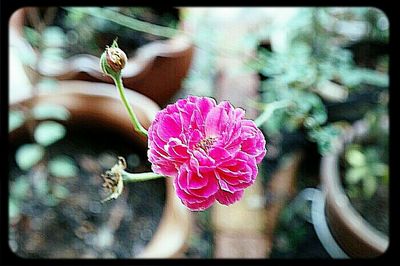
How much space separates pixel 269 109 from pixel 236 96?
0.03m

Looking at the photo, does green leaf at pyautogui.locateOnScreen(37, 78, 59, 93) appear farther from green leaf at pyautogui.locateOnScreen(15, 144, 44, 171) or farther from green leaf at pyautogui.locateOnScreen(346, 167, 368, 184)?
green leaf at pyautogui.locateOnScreen(346, 167, 368, 184)

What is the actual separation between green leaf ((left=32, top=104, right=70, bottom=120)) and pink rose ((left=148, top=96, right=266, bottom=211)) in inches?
10.7

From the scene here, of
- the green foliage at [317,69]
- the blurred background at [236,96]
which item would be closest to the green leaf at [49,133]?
the blurred background at [236,96]

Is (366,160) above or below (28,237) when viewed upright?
above

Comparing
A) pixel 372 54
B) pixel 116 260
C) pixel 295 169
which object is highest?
pixel 372 54

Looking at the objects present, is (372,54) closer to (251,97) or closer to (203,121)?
(251,97)

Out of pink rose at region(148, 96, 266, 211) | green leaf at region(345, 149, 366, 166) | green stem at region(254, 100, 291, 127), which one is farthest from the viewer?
green leaf at region(345, 149, 366, 166)

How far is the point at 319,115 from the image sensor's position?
61 centimetres

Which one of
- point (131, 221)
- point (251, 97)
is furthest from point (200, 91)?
point (131, 221)

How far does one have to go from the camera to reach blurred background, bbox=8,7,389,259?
0.58m

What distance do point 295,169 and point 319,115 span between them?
58 mm

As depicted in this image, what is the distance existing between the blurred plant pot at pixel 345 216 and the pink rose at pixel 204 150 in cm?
28

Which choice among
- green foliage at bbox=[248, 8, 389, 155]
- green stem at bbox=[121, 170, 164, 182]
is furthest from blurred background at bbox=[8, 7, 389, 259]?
green stem at bbox=[121, 170, 164, 182]

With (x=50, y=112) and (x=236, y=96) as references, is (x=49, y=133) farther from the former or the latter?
(x=236, y=96)
